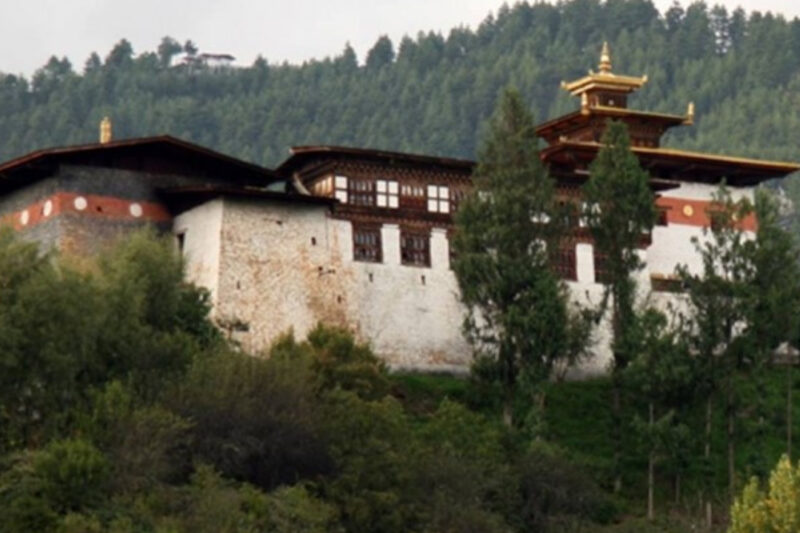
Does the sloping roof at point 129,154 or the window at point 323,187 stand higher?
the sloping roof at point 129,154

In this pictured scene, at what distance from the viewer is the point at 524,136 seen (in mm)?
76062

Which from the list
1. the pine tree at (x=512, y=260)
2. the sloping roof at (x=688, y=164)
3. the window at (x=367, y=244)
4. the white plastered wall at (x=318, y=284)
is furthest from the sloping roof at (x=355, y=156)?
the sloping roof at (x=688, y=164)

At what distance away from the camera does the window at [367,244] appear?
256ft

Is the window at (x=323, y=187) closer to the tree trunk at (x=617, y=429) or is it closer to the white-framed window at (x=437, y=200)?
the white-framed window at (x=437, y=200)

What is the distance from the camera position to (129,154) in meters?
76.5

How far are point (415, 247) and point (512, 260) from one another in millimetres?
5609

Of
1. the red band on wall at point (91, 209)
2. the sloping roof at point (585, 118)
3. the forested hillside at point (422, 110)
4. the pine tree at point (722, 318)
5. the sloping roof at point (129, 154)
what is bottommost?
the pine tree at point (722, 318)

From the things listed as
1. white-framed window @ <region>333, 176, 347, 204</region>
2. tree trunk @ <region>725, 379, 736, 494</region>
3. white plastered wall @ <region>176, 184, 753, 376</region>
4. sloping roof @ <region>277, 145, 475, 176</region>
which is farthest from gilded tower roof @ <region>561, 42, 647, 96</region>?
tree trunk @ <region>725, 379, 736, 494</region>

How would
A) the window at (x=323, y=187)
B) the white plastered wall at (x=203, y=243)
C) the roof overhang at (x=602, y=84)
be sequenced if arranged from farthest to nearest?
the roof overhang at (x=602, y=84), the window at (x=323, y=187), the white plastered wall at (x=203, y=243)

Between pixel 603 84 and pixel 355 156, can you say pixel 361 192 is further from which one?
pixel 603 84

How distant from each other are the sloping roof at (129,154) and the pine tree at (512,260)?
6.26m

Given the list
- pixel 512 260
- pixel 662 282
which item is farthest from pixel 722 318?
pixel 662 282

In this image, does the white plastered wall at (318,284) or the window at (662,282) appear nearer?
the white plastered wall at (318,284)

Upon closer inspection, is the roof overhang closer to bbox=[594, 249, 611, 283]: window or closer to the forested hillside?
bbox=[594, 249, 611, 283]: window
